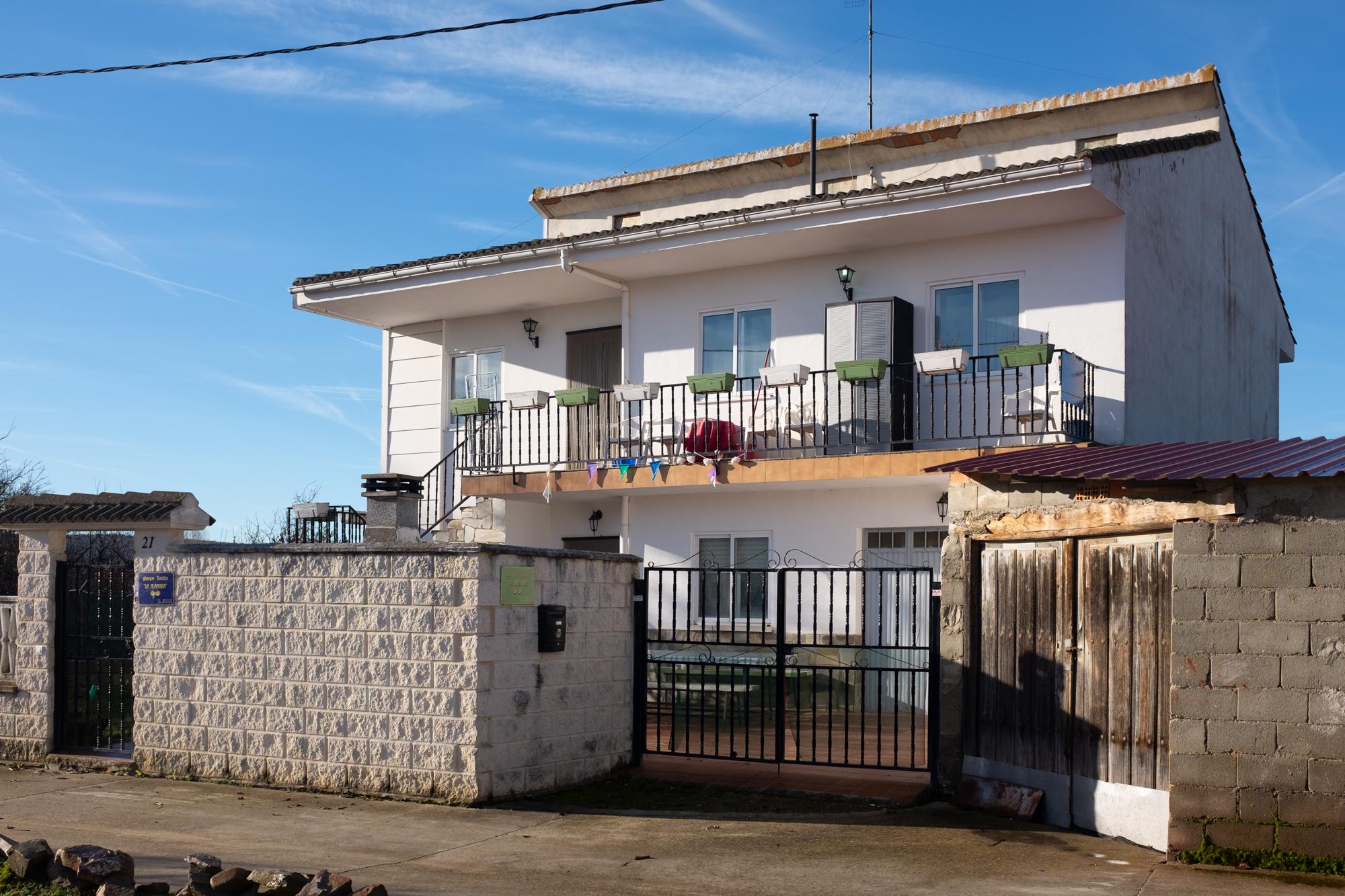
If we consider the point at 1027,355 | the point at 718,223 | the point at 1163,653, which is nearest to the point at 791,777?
the point at 1163,653

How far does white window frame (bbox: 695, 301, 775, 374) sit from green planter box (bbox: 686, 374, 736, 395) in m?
1.17

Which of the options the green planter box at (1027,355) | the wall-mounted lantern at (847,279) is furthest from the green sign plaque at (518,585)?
the wall-mounted lantern at (847,279)

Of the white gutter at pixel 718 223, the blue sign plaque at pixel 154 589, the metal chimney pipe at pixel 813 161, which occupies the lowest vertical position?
the blue sign plaque at pixel 154 589

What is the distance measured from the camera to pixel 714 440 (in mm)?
15875

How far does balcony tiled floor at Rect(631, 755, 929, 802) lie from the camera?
10211 mm

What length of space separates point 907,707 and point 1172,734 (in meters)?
7.19

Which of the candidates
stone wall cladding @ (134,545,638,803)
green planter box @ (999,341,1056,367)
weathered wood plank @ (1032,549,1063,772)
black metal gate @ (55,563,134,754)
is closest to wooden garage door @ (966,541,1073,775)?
weathered wood plank @ (1032,549,1063,772)

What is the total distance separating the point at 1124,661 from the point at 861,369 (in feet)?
21.0

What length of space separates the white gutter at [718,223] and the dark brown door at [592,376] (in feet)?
5.07

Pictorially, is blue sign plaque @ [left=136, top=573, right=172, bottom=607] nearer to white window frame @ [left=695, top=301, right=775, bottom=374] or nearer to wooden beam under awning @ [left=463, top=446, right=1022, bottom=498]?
wooden beam under awning @ [left=463, top=446, right=1022, bottom=498]

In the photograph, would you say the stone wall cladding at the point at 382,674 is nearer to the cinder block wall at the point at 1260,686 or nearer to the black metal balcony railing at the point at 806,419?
the cinder block wall at the point at 1260,686

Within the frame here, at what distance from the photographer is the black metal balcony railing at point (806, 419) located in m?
14.1

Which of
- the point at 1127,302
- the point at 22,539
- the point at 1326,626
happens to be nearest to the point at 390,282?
the point at 22,539

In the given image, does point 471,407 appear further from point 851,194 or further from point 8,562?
point 8,562
